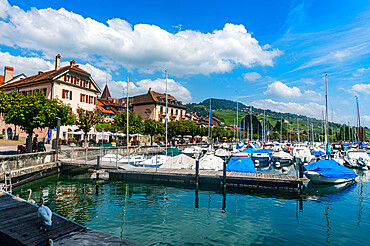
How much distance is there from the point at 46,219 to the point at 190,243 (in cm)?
631

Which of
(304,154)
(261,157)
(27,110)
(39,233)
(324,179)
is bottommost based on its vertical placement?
(324,179)

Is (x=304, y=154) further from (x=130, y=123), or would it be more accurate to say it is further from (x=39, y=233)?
(x=39, y=233)

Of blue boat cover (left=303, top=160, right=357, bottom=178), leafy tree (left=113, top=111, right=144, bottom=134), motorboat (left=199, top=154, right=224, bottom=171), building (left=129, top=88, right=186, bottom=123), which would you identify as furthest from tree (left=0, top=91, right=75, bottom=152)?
building (left=129, top=88, right=186, bottom=123)

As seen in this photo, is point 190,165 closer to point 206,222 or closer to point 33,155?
point 206,222

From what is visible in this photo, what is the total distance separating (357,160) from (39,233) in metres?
47.8

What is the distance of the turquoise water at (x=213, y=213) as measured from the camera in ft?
38.9

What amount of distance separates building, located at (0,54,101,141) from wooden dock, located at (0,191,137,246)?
150 feet

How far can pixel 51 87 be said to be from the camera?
51438 mm

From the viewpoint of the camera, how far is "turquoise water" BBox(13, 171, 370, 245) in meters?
11.9

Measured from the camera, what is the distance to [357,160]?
40.4 metres

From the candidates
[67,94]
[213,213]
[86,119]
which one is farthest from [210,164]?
[67,94]

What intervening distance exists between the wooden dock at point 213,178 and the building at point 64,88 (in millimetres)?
32544

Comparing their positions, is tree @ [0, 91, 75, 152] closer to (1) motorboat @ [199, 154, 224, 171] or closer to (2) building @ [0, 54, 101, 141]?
(1) motorboat @ [199, 154, 224, 171]

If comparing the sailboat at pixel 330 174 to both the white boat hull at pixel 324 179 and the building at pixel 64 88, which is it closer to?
the white boat hull at pixel 324 179
